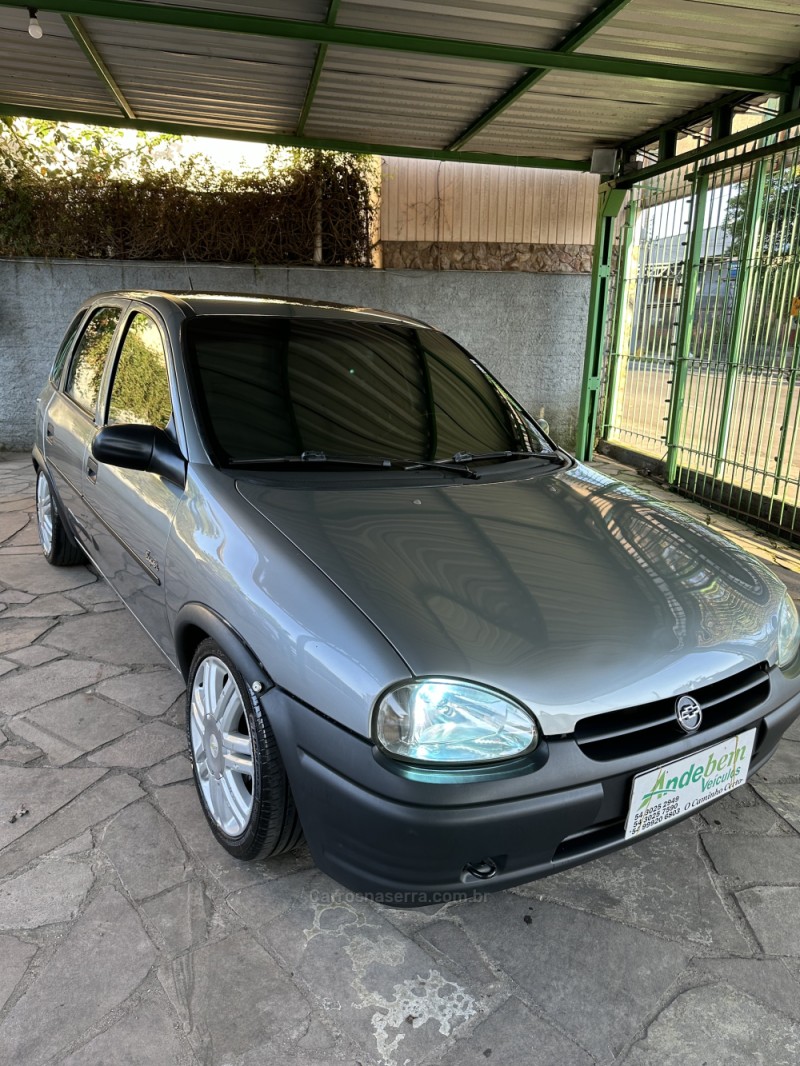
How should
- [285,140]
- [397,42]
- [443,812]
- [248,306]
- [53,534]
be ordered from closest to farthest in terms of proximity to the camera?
[443,812] → [248,306] → [53,534] → [397,42] → [285,140]

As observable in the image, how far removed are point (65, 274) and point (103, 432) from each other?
262 inches

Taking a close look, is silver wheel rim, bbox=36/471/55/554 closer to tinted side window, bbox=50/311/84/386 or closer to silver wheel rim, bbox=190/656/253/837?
tinted side window, bbox=50/311/84/386

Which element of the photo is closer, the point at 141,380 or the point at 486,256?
the point at 141,380

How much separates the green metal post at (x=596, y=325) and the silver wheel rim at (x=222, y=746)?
6.61 meters

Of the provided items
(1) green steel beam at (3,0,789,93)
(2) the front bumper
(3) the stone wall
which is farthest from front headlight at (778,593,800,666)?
(3) the stone wall

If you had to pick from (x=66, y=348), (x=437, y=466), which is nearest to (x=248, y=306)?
(x=437, y=466)

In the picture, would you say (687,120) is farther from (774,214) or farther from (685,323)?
(685,323)

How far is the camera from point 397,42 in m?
4.65

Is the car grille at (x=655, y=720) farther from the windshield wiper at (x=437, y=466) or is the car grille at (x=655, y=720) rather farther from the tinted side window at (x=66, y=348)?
the tinted side window at (x=66, y=348)

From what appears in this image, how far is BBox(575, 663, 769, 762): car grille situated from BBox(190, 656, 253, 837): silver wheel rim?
0.90 metres

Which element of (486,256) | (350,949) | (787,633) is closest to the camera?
(350,949)

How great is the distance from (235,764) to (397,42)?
14.8 feet

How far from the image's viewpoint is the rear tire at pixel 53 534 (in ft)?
14.3

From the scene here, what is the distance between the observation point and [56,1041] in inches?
66.9
